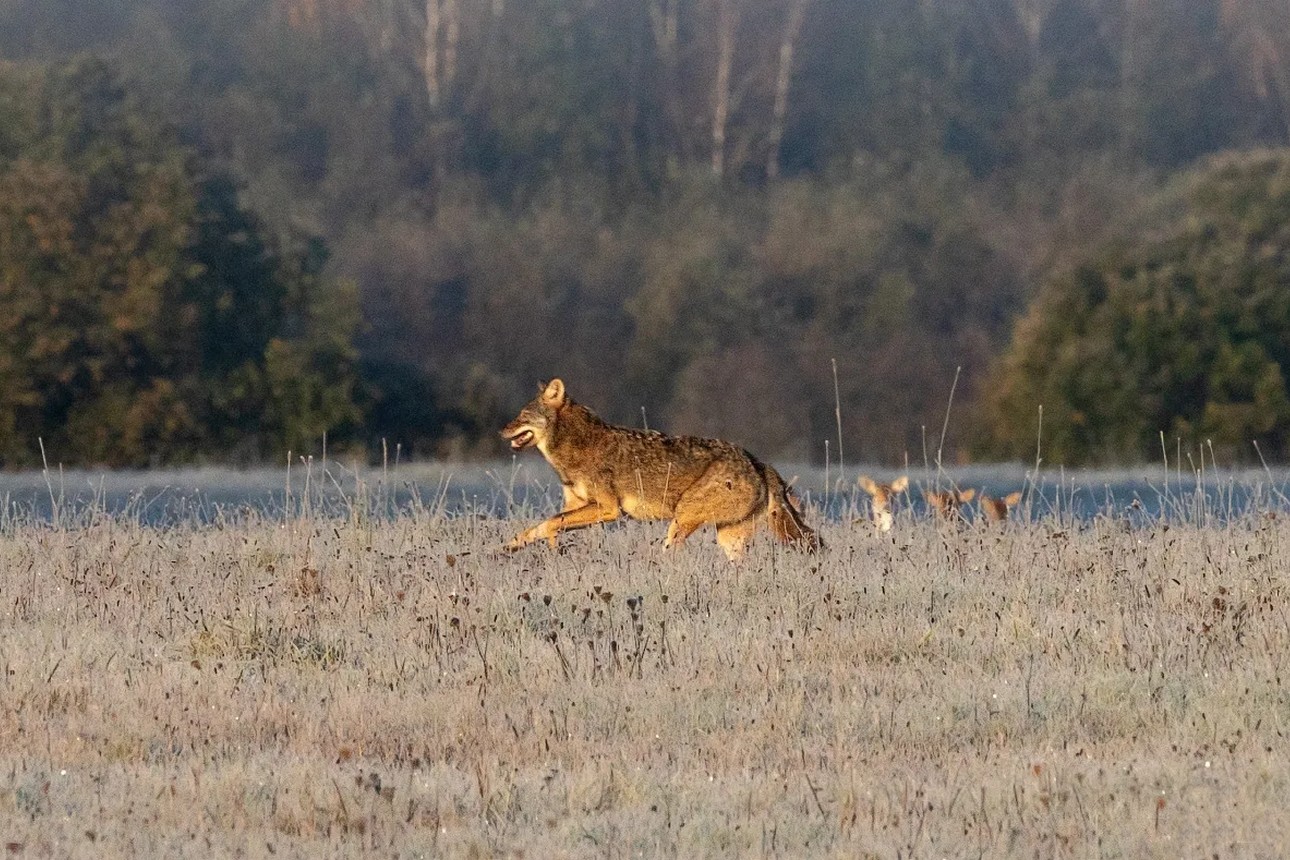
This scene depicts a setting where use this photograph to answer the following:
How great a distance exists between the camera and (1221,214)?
4122 cm

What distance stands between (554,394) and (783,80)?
53.7 meters

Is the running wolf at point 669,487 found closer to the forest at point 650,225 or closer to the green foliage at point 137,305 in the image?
the forest at point 650,225

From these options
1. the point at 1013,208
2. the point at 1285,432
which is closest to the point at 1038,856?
the point at 1285,432

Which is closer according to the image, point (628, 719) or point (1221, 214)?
point (628, 719)

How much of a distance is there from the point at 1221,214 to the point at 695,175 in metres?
18.5

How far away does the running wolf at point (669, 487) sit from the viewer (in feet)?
38.4

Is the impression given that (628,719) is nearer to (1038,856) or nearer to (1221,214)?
(1038,856)

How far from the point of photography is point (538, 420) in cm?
1235

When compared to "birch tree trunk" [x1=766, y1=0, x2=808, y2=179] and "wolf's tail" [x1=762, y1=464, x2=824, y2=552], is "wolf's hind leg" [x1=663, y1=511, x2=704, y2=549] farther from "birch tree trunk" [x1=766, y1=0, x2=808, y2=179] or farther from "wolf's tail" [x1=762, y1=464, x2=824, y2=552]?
"birch tree trunk" [x1=766, y1=0, x2=808, y2=179]

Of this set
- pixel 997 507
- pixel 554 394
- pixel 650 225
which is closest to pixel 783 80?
pixel 650 225

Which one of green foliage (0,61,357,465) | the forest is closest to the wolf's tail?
the forest

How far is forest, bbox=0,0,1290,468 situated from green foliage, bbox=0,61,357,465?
0.22 ft

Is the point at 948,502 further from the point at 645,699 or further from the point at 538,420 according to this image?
the point at 645,699

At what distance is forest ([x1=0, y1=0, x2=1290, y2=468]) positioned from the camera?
1347 inches
